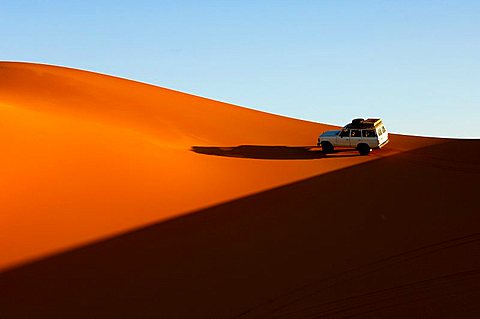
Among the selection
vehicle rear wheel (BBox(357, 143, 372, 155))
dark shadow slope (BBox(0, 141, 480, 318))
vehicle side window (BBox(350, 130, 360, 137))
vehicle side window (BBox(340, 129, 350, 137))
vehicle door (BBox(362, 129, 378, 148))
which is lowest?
dark shadow slope (BBox(0, 141, 480, 318))

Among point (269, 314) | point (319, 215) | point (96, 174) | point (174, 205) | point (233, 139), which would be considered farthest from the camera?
point (233, 139)

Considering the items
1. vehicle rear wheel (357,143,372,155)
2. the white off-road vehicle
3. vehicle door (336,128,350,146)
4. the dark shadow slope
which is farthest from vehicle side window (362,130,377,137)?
the dark shadow slope

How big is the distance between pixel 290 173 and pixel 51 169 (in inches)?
311

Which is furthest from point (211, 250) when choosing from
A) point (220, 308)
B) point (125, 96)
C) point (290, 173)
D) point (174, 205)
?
point (125, 96)

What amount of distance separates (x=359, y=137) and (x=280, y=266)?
1447 cm

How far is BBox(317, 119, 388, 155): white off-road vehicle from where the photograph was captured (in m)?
Result: 24.1

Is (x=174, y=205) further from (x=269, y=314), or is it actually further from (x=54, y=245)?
(x=269, y=314)

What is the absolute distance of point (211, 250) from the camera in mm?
11648

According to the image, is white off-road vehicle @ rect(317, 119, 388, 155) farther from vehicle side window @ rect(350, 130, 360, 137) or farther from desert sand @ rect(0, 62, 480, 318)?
desert sand @ rect(0, 62, 480, 318)

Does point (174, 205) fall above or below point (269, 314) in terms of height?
above

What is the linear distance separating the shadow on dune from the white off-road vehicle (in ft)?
1.38

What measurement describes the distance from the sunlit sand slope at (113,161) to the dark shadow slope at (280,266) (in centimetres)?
118

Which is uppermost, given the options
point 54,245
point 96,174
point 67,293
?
point 96,174

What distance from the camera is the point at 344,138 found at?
24703mm
